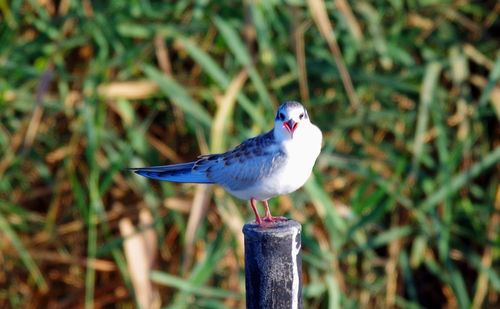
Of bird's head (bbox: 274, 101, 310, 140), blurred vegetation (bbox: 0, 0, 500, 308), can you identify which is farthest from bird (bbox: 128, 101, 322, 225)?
blurred vegetation (bbox: 0, 0, 500, 308)

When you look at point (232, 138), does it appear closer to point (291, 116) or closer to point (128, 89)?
point (128, 89)

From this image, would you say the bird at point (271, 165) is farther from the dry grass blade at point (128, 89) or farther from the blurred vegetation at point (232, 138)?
the dry grass blade at point (128, 89)

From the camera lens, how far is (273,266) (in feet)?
4.34

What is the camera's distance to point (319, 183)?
89.7 inches

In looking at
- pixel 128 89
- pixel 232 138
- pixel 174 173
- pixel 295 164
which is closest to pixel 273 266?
pixel 295 164

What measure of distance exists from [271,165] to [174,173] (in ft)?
0.70

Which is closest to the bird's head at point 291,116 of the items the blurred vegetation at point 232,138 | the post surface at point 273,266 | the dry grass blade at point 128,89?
the post surface at point 273,266

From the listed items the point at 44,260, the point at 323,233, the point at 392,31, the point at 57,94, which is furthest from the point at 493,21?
the point at 44,260

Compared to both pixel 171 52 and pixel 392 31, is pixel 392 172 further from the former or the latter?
pixel 171 52

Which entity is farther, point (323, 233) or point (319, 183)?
point (323, 233)

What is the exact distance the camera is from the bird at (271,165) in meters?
1.47

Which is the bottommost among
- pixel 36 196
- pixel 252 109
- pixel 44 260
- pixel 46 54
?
pixel 44 260

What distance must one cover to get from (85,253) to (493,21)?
1.52 metres

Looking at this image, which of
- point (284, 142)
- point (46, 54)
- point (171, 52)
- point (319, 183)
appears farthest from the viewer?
point (171, 52)
